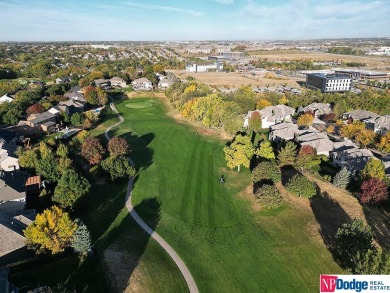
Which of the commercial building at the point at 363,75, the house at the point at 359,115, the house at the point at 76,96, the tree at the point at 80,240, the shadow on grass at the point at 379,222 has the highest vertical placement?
the commercial building at the point at 363,75

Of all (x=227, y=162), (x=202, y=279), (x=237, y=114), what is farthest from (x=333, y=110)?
(x=202, y=279)

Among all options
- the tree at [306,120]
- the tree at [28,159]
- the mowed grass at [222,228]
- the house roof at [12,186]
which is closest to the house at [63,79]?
the mowed grass at [222,228]

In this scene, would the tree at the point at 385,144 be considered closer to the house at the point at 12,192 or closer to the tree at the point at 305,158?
the tree at the point at 305,158

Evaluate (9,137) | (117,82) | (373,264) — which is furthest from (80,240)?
(117,82)

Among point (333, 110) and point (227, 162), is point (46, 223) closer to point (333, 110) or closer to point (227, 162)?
point (227, 162)

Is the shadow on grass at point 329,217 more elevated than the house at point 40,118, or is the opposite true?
the house at point 40,118

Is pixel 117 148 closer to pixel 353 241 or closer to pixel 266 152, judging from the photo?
pixel 266 152

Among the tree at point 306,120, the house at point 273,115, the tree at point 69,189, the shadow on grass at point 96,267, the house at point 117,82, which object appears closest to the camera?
the shadow on grass at point 96,267

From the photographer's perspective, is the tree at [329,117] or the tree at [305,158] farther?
the tree at [329,117]

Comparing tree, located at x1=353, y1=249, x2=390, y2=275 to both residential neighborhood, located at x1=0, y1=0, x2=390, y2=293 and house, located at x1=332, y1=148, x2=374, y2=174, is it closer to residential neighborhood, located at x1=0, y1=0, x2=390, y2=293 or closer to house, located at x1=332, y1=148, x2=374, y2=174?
residential neighborhood, located at x1=0, y1=0, x2=390, y2=293
